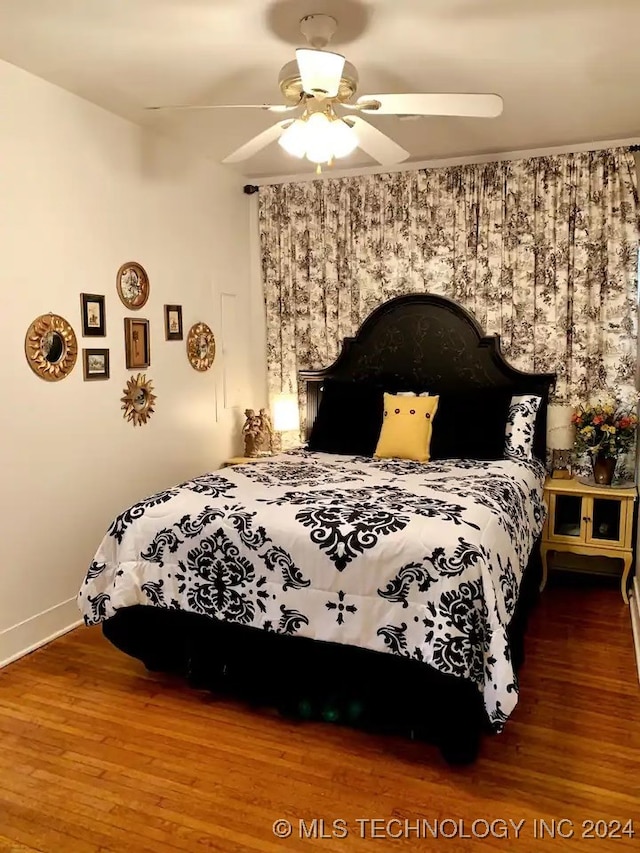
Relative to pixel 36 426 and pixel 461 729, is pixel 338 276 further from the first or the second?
pixel 461 729

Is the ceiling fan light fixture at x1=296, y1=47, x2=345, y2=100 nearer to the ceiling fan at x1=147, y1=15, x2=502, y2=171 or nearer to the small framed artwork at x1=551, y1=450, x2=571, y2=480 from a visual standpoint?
the ceiling fan at x1=147, y1=15, x2=502, y2=171

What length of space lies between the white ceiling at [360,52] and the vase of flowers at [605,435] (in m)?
1.64

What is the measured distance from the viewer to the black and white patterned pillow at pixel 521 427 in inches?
153

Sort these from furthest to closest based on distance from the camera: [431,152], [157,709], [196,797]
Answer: [431,152] → [157,709] → [196,797]

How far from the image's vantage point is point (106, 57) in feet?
9.26

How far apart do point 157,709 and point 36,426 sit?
4.67ft

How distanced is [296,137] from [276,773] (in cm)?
226

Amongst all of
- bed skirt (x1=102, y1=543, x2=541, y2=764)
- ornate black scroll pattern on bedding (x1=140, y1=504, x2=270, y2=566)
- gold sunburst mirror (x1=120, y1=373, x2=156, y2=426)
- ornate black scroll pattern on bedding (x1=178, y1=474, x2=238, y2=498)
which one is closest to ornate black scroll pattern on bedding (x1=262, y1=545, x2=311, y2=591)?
ornate black scroll pattern on bedding (x1=140, y1=504, x2=270, y2=566)

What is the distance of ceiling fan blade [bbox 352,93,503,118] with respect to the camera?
2.41 metres

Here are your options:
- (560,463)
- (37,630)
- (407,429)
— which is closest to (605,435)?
(560,463)

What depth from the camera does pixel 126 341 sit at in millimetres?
3713

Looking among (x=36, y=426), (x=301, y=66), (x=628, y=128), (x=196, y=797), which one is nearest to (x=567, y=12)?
(x=301, y=66)

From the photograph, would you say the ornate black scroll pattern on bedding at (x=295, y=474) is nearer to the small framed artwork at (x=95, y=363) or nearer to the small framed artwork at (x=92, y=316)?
the small framed artwork at (x=95, y=363)

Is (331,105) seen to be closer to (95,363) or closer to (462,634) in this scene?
(95,363)
